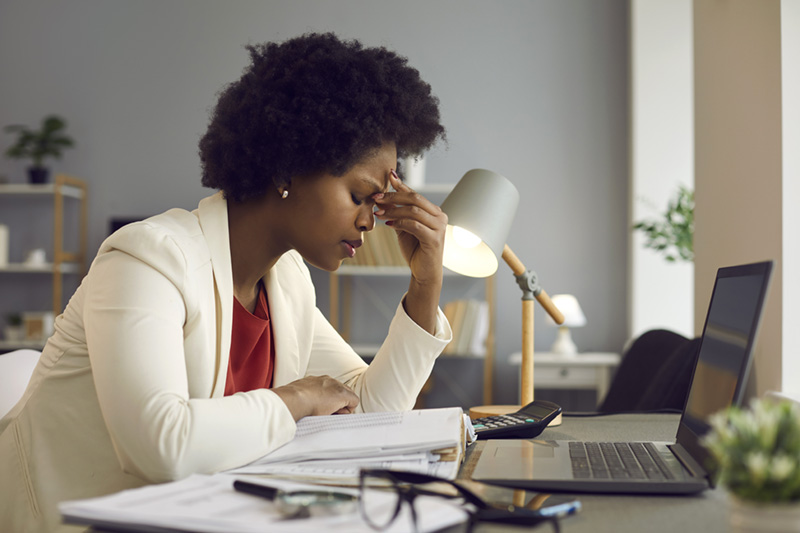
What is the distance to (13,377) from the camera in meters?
1.28

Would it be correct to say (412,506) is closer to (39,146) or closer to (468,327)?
(468,327)

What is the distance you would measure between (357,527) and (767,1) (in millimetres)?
1404

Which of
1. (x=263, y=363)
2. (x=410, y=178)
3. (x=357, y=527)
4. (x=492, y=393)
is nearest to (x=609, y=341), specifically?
(x=492, y=393)

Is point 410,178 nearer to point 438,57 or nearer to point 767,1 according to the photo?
point 438,57

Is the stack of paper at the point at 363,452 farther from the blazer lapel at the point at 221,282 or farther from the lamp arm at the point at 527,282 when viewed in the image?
the lamp arm at the point at 527,282

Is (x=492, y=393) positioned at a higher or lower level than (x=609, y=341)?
lower

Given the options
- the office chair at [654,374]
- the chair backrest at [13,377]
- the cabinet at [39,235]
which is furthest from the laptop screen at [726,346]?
the cabinet at [39,235]

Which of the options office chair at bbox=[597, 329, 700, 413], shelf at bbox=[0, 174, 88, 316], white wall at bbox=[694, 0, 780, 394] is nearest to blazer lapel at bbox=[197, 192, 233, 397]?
white wall at bbox=[694, 0, 780, 394]

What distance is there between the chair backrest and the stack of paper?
0.61 meters

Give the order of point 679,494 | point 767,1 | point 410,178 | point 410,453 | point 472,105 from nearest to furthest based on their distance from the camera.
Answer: point 679,494, point 410,453, point 767,1, point 410,178, point 472,105

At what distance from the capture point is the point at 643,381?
223 cm

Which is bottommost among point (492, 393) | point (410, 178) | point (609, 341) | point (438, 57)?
point (492, 393)

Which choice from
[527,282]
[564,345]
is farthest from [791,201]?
[564,345]

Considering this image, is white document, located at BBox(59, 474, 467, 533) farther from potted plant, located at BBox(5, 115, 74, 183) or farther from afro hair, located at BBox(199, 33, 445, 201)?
potted plant, located at BBox(5, 115, 74, 183)
